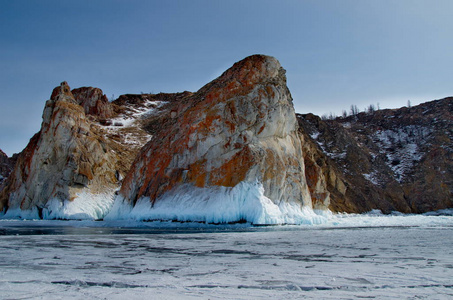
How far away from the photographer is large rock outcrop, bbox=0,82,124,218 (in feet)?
172

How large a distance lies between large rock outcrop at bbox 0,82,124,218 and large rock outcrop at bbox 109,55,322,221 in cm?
1463

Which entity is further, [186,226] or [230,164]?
[230,164]

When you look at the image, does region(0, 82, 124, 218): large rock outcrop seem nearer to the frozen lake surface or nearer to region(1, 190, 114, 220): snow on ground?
region(1, 190, 114, 220): snow on ground

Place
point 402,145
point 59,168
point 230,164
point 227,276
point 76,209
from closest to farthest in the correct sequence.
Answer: point 227,276 < point 230,164 < point 76,209 < point 59,168 < point 402,145

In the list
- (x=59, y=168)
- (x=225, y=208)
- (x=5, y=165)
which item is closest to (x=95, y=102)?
(x=5, y=165)

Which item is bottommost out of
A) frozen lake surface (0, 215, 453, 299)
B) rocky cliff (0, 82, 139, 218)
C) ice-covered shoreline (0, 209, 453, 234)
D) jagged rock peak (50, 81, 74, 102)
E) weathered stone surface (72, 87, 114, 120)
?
→ ice-covered shoreline (0, 209, 453, 234)

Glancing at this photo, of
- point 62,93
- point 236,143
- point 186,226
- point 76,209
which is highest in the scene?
point 62,93

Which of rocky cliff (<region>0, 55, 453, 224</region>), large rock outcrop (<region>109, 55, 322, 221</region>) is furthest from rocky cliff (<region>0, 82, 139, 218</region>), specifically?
large rock outcrop (<region>109, 55, 322, 221</region>)

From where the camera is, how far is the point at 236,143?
36250mm

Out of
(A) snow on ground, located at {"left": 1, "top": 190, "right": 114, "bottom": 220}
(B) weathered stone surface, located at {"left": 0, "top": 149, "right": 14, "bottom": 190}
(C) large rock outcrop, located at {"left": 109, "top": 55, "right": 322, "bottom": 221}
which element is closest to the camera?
(C) large rock outcrop, located at {"left": 109, "top": 55, "right": 322, "bottom": 221}

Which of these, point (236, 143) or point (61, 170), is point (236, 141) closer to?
point (236, 143)

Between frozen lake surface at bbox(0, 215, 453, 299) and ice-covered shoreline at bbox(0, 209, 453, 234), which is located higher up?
frozen lake surface at bbox(0, 215, 453, 299)

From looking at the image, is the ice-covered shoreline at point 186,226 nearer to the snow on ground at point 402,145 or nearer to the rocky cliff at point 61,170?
the rocky cliff at point 61,170

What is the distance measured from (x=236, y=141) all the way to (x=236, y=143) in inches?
9.8
